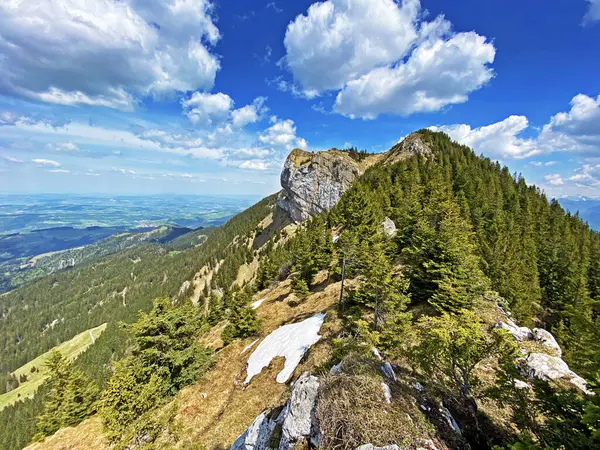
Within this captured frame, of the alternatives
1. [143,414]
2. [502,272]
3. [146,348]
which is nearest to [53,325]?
[146,348]

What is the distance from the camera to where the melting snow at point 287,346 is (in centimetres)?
2309

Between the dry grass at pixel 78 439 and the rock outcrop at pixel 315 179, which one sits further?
the rock outcrop at pixel 315 179

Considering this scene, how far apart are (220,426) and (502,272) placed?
127 ft

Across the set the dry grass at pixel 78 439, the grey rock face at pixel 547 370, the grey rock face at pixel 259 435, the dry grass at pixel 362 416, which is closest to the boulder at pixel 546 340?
the grey rock face at pixel 547 370

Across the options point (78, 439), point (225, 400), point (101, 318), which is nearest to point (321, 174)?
point (225, 400)

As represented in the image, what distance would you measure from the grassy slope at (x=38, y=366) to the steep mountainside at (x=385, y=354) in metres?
118

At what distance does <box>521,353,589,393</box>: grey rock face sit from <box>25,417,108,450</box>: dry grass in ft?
95.5

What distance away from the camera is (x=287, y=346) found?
1018 inches

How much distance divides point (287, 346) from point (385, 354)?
1162 centimetres

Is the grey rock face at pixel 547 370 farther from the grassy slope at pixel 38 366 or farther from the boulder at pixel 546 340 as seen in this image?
the grassy slope at pixel 38 366

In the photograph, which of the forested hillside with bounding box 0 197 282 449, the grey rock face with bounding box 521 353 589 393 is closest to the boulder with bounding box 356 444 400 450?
the grey rock face with bounding box 521 353 589 393

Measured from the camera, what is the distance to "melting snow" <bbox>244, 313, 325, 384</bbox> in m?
23.1

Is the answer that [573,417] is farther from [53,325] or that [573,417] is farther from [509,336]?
[53,325]

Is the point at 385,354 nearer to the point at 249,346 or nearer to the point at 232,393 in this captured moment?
the point at 232,393
